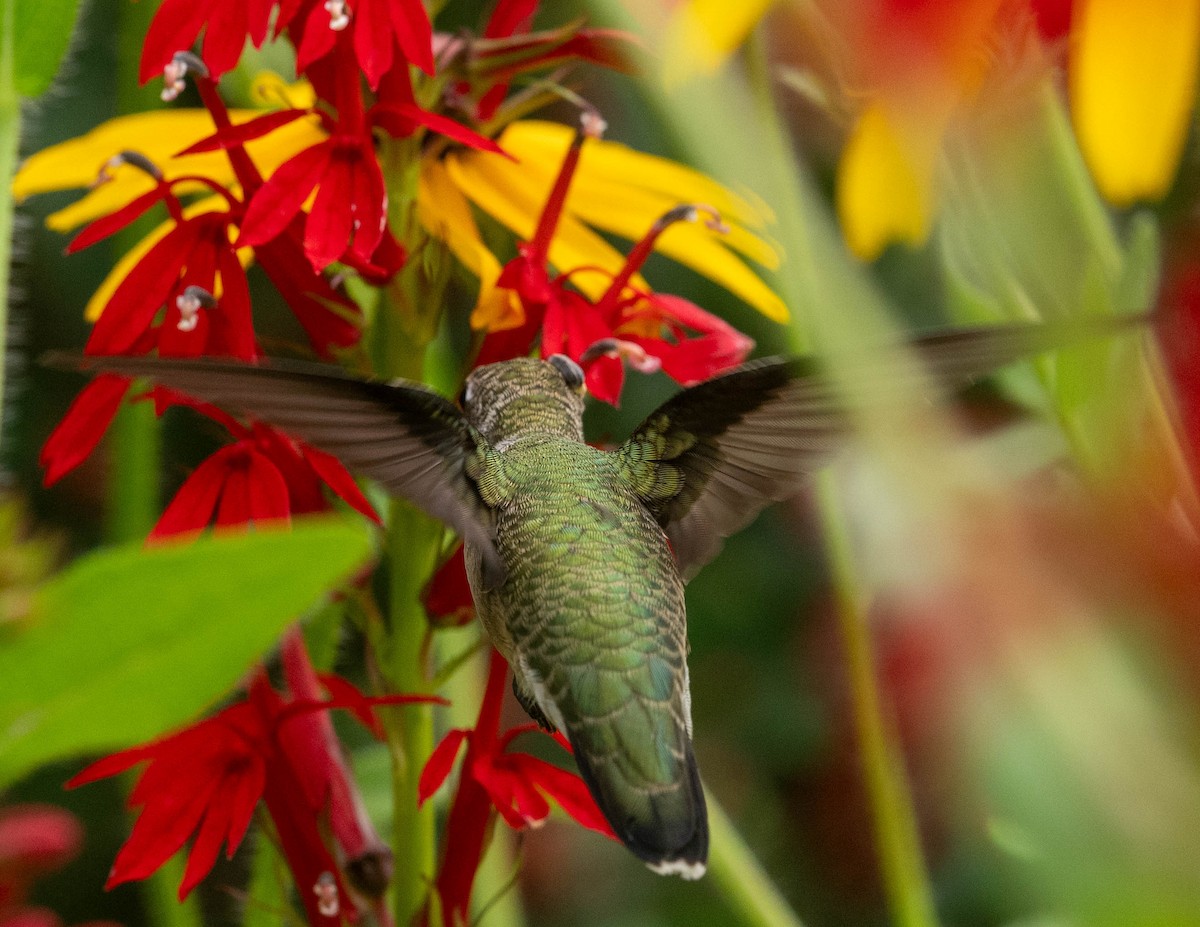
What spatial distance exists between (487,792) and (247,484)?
0.17 metres

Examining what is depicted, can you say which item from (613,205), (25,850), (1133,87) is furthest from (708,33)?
(25,850)

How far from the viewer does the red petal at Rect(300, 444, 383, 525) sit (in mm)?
539

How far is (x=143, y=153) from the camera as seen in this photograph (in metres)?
0.70

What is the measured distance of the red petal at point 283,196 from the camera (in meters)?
0.54

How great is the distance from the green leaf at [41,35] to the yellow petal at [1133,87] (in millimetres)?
312

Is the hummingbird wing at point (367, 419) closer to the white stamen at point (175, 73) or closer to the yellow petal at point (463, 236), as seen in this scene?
the yellow petal at point (463, 236)

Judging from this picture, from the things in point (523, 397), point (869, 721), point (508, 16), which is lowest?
point (869, 721)

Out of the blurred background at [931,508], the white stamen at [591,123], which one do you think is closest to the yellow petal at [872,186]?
the blurred background at [931,508]

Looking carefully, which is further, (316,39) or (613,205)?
(613,205)

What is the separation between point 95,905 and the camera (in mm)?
1139

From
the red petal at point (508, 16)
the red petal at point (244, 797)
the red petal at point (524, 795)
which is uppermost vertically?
the red petal at point (508, 16)

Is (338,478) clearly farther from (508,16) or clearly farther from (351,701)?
(508,16)

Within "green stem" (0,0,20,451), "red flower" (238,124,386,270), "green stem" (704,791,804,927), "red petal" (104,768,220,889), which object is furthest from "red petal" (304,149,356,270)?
"green stem" (704,791,804,927)

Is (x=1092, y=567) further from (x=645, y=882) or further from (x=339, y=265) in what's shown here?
(x=645, y=882)
